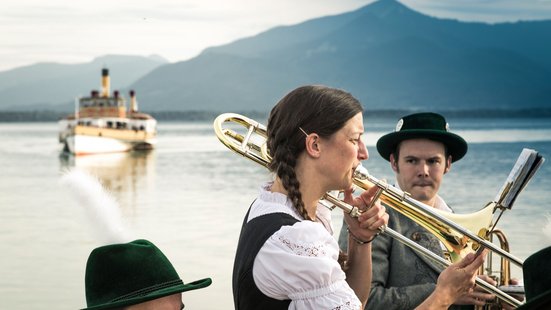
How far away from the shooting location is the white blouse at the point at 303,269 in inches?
110

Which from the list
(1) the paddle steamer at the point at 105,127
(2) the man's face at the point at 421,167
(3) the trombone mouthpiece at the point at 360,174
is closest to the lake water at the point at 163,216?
(3) the trombone mouthpiece at the point at 360,174

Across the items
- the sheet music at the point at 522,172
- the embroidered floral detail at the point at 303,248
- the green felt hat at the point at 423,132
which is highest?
the green felt hat at the point at 423,132

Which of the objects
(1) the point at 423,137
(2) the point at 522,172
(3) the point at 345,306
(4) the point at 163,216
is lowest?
(4) the point at 163,216

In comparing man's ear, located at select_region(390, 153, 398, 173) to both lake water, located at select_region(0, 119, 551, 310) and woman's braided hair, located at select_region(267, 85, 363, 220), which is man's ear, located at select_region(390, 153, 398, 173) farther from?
woman's braided hair, located at select_region(267, 85, 363, 220)

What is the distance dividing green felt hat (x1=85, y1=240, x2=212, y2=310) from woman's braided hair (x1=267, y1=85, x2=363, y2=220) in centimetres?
50

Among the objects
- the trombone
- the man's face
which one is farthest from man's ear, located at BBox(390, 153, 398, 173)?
the trombone

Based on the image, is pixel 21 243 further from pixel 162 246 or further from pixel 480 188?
pixel 480 188

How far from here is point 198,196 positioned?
27.1m

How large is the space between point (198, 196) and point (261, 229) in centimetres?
2433

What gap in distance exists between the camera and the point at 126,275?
2648 millimetres

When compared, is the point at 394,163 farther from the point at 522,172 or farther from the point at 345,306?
the point at 345,306

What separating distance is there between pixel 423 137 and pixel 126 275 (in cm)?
228

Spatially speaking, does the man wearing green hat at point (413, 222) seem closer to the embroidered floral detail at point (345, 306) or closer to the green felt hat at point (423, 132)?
the green felt hat at point (423, 132)

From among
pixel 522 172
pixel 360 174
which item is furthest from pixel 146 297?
pixel 522 172
